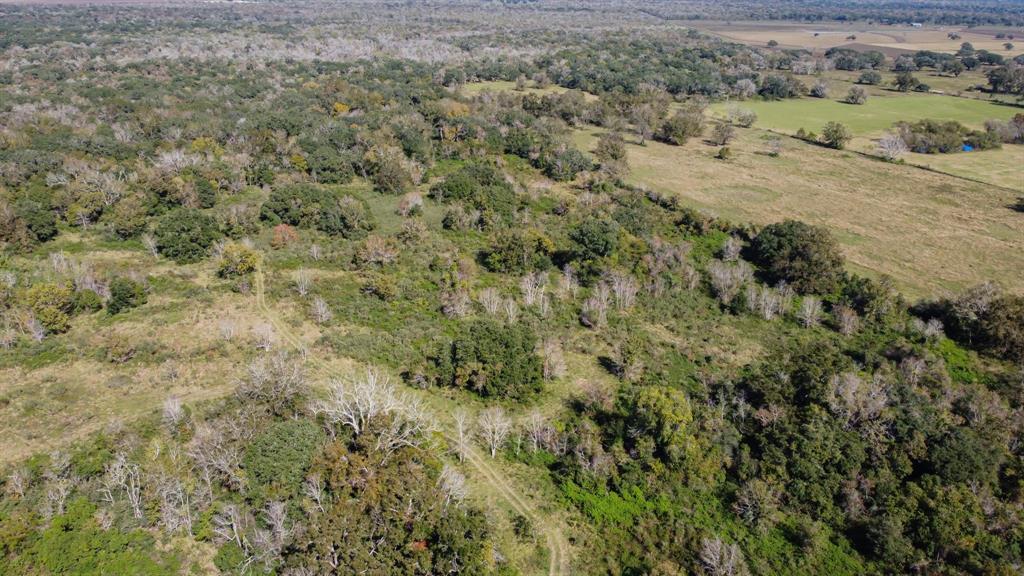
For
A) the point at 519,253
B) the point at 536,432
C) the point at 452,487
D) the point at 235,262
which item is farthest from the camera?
the point at 519,253

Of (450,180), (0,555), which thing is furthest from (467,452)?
(450,180)

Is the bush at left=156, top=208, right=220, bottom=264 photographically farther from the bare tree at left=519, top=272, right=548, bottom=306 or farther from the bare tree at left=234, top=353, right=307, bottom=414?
the bare tree at left=519, top=272, right=548, bottom=306

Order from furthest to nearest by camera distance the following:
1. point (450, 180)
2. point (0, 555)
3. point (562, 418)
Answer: point (450, 180) < point (562, 418) < point (0, 555)

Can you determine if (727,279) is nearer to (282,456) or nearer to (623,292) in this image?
(623,292)

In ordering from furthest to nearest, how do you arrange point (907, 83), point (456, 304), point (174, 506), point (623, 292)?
point (907, 83) → point (623, 292) → point (456, 304) → point (174, 506)

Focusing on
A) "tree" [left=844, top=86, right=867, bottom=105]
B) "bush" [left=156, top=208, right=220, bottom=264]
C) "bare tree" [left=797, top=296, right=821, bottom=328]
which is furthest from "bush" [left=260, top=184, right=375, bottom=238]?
"tree" [left=844, top=86, right=867, bottom=105]

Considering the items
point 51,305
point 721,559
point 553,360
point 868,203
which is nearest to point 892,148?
point 868,203

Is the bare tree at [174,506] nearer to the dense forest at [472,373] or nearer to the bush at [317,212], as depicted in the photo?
the dense forest at [472,373]

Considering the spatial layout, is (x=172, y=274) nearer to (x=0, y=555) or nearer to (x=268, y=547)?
(x=0, y=555)
